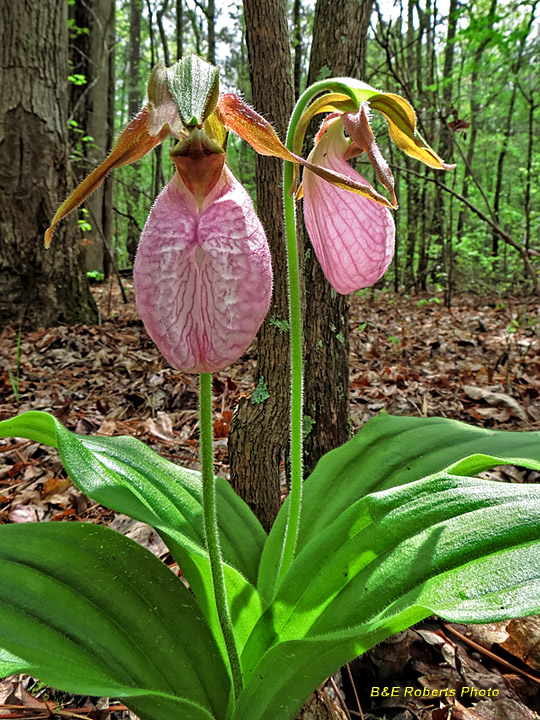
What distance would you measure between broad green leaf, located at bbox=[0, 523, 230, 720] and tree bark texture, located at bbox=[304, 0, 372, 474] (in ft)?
2.67

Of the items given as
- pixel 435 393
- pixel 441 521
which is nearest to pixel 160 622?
pixel 441 521

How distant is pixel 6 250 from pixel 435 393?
343 cm

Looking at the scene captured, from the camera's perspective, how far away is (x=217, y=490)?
1.44 meters

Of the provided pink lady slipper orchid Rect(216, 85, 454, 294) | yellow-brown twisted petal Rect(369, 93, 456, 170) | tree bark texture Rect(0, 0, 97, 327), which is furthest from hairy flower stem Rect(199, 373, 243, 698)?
tree bark texture Rect(0, 0, 97, 327)

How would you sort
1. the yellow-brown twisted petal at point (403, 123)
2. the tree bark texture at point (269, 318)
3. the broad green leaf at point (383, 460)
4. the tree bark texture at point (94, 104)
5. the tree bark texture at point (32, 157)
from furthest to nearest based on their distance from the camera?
1. the tree bark texture at point (94, 104)
2. the tree bark texture at point (32, 157)
3. the tree bark texture at point (269, 318)
4. the broad green leaf at point (383, 460)
5. the yellow-brown twisted petal at point (403, 123)

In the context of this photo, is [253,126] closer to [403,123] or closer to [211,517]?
[403,123]

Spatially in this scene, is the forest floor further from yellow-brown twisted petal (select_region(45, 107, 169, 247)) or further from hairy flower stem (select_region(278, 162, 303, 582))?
yellow-brown twisted petal (select_region(45, 107, 169, 247))

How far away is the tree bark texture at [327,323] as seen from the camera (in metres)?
1.64

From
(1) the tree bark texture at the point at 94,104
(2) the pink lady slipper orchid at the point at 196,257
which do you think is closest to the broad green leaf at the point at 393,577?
(2) the pink lady slipper orchid at the point at 196,257

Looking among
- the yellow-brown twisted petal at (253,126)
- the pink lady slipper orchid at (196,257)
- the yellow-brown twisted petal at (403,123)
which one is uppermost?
the yellow-brown twisted petal at (403,123)

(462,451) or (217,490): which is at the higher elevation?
(462,451)

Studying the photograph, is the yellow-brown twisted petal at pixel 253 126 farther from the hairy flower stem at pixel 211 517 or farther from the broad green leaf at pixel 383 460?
the broad green leaf at pixel 383 460

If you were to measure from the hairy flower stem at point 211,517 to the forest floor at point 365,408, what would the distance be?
0.41 m

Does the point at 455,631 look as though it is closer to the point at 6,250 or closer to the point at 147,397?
the point at 147,397
